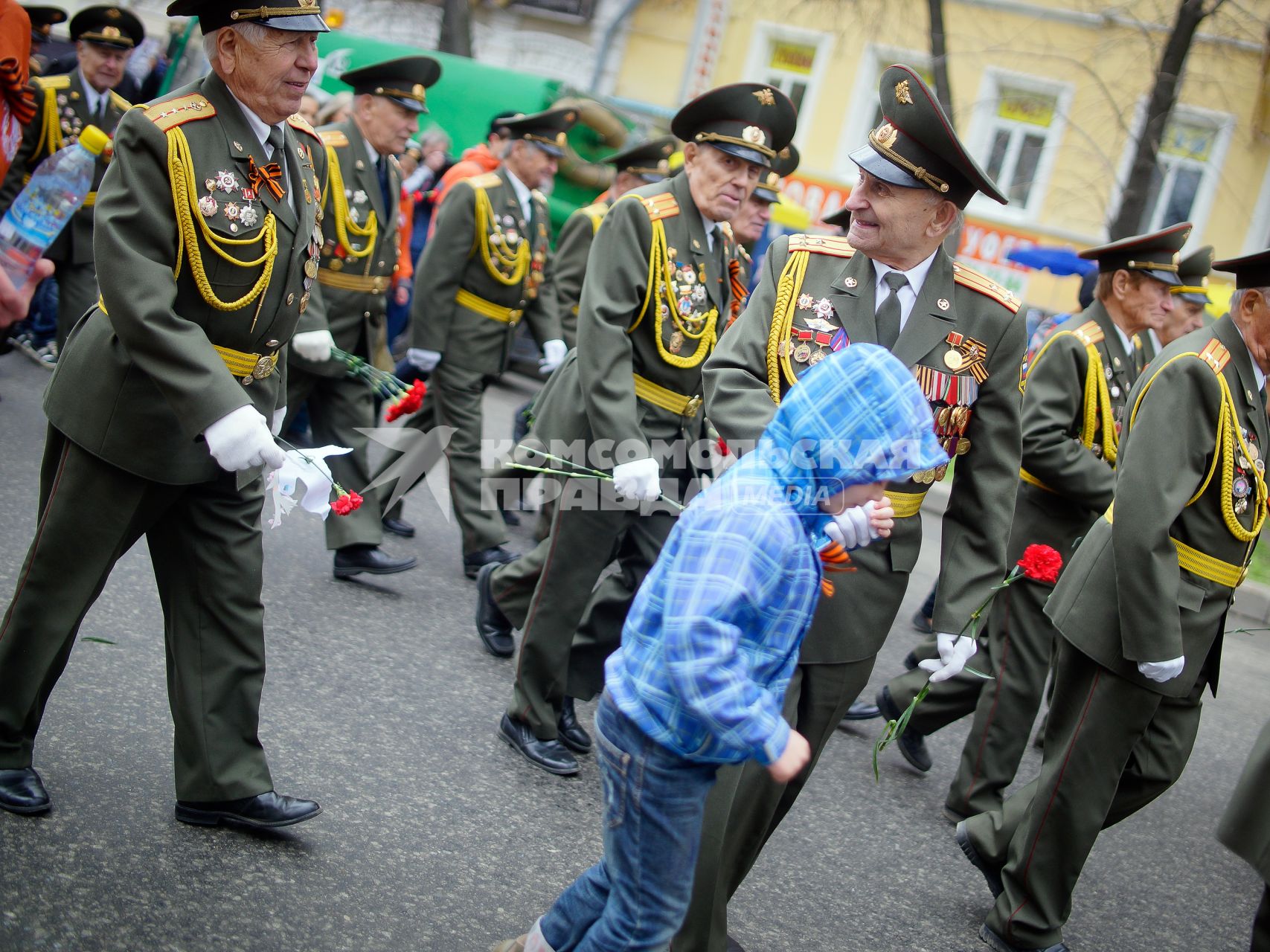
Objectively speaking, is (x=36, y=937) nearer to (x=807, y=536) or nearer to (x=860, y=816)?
(x=807, y=536)

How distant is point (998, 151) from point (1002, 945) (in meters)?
16.7

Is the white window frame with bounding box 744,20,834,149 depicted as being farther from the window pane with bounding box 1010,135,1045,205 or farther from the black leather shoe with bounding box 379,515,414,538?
the black leather shoe with bounding box 379,515,414,538

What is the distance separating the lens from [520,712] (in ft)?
13.9

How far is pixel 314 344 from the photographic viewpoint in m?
5.02

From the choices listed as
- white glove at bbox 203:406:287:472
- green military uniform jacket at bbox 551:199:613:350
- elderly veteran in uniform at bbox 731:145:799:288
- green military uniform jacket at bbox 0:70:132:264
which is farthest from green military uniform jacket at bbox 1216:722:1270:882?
green military uniform jacket at bbox 0:70:132:264

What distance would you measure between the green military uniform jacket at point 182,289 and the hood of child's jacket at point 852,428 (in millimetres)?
1261

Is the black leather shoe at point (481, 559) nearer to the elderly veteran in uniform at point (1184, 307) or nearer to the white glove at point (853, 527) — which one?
the elderly veteran in uniform at point (1184, 307)

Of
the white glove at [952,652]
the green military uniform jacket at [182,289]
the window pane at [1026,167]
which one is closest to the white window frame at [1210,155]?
the window pane at [1026,167]

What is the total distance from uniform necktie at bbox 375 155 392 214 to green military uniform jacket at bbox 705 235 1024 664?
9.93 feet

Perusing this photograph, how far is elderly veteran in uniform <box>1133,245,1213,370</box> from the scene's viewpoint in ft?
17.4

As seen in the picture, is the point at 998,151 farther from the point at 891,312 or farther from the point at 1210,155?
the point at 891,312

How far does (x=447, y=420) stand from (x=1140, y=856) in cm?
353

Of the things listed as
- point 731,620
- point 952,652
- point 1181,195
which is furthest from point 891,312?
point 1181,195

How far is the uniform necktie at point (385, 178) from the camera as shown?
230 inches
